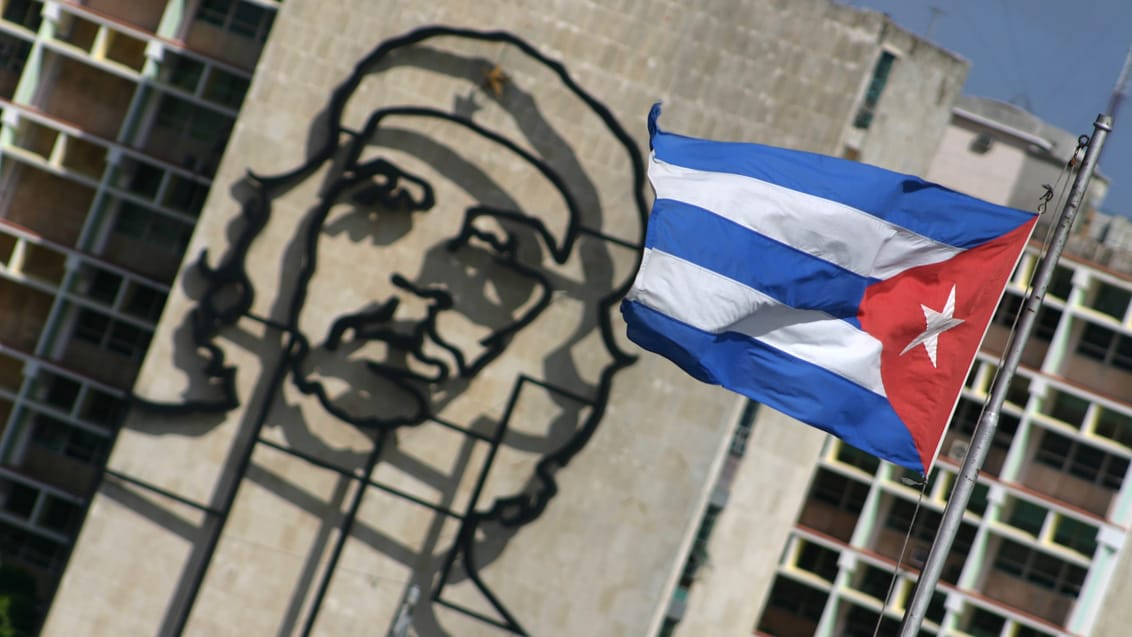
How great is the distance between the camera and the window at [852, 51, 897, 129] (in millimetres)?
22516

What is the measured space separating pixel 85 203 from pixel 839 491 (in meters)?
20.0

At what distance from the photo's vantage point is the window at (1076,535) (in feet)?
113

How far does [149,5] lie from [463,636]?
46.4 ft

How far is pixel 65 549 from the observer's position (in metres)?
27.7

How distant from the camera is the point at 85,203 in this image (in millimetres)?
27844

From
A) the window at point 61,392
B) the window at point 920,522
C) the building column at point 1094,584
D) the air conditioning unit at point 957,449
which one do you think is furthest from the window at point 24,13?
the building column at point 1094,584

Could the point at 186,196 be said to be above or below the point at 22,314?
above

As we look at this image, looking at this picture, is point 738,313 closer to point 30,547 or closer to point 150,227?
point 150,227

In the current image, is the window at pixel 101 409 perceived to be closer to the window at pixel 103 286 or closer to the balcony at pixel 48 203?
the window at pixel 103 286

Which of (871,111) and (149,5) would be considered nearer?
(871,111)

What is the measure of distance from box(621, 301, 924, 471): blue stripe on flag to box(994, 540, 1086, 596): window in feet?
78.7

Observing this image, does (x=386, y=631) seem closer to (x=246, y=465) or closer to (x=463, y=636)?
(x=463, y=636)

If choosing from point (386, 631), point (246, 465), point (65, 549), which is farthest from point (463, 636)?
point (65, 549)

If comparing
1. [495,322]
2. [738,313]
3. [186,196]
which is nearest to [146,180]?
[186,196]
